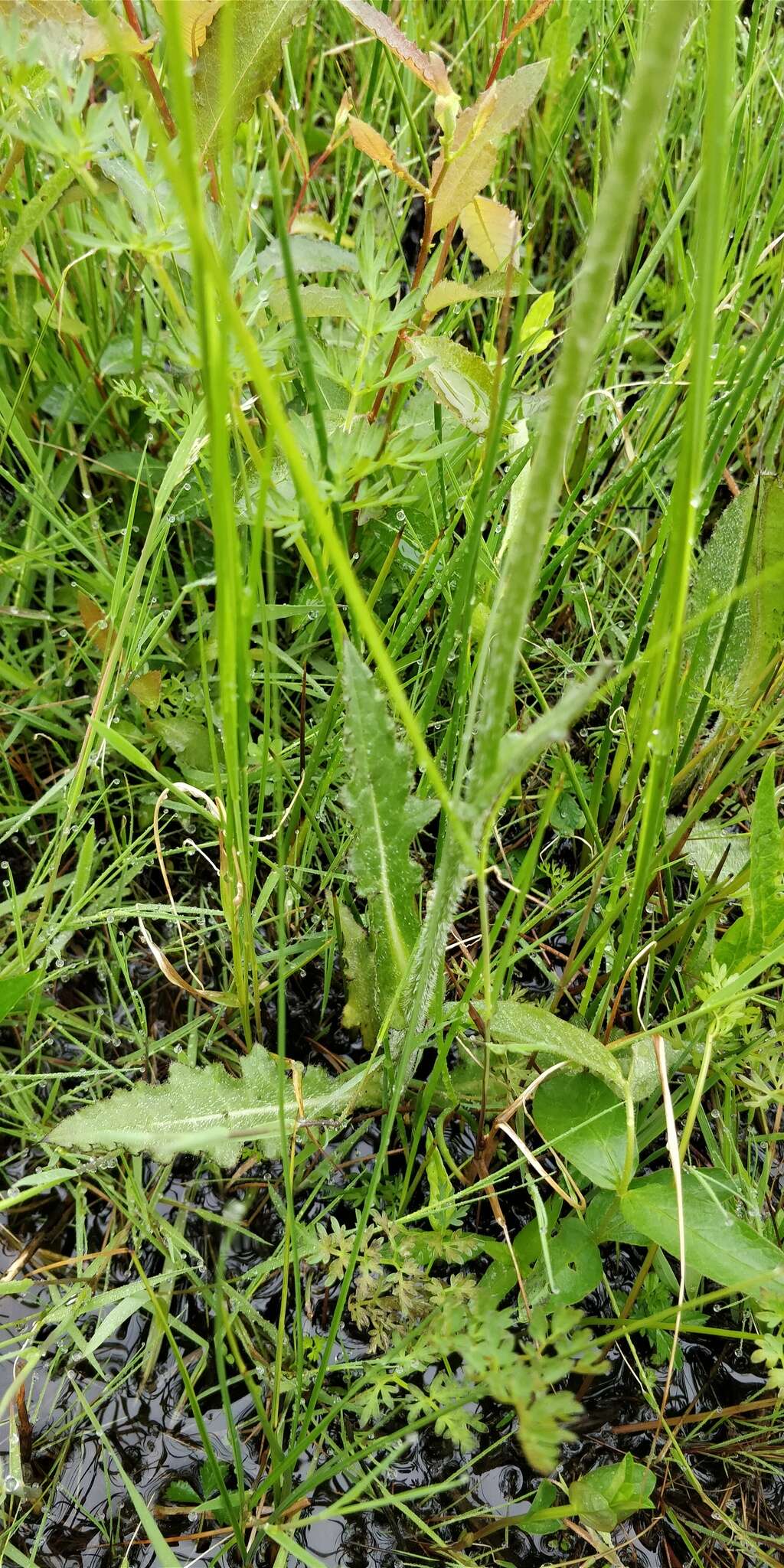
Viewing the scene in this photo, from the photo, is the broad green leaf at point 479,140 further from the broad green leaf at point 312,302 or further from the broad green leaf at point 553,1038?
the broad green leaf at point 553,1038

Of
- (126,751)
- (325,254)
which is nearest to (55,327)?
(325,254)

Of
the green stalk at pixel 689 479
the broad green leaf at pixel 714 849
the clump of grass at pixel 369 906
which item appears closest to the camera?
the green stalk at pixel 689 479

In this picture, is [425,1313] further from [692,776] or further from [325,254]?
[325,254]

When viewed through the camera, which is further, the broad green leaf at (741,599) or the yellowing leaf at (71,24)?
the broad green leaf at (741,599)

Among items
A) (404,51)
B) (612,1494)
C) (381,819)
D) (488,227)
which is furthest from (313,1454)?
(404,51)

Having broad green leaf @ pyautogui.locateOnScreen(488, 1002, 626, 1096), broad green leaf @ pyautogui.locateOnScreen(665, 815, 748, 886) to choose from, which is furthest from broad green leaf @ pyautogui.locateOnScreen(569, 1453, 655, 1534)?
broad green leaf @ pyautogui.locateOnScreen(665, 815, 748, 886)

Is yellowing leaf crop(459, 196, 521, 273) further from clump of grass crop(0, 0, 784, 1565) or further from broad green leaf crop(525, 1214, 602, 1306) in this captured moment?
broad green leaf crop(525, 1214, 602, 1306)

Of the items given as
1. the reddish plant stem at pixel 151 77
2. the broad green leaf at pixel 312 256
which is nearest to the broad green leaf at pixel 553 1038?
Answer: the broad green leaf at pixel 312 256

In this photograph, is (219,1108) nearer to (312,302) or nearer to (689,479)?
(689,479)
